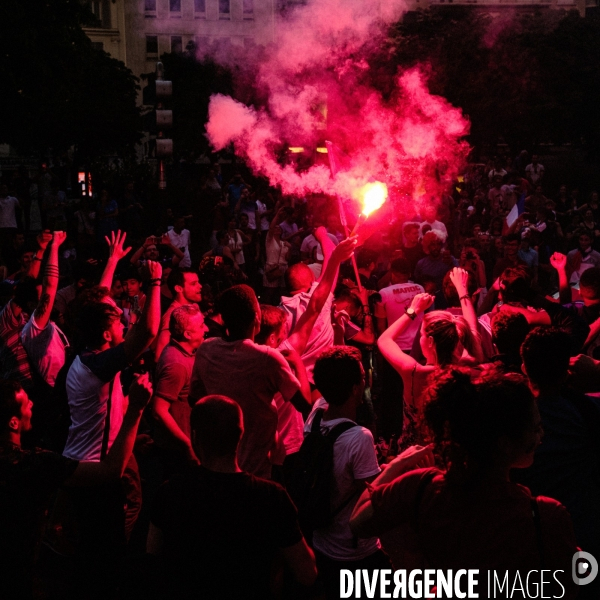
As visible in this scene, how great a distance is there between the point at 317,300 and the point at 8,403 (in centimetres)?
230

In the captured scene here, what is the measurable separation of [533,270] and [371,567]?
9.25m

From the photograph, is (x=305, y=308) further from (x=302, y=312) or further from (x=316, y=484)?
(x=316, y=484)

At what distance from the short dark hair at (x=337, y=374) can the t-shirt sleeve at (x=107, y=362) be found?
1.21m

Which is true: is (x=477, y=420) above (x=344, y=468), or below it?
above

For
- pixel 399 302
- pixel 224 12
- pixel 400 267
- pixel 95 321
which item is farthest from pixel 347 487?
pixel 224 12

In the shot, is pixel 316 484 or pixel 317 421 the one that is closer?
pixel 316 484

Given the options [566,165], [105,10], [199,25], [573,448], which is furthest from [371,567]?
[105,10]

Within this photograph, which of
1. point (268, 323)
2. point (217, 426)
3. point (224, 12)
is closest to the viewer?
point (217, 426)

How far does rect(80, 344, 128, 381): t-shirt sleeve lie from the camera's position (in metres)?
4.41

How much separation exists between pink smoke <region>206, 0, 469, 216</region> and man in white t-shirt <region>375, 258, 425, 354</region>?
4710mm

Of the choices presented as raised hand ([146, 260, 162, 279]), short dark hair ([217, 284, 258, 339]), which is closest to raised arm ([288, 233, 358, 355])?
short dark hair ([217, 284, 258, 339])

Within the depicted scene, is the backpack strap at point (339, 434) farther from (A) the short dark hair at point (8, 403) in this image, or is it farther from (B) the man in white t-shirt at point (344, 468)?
(A) the short dark hair at point (8, 403)

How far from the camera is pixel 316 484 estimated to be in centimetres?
362

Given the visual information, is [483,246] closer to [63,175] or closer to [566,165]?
[63,175]
